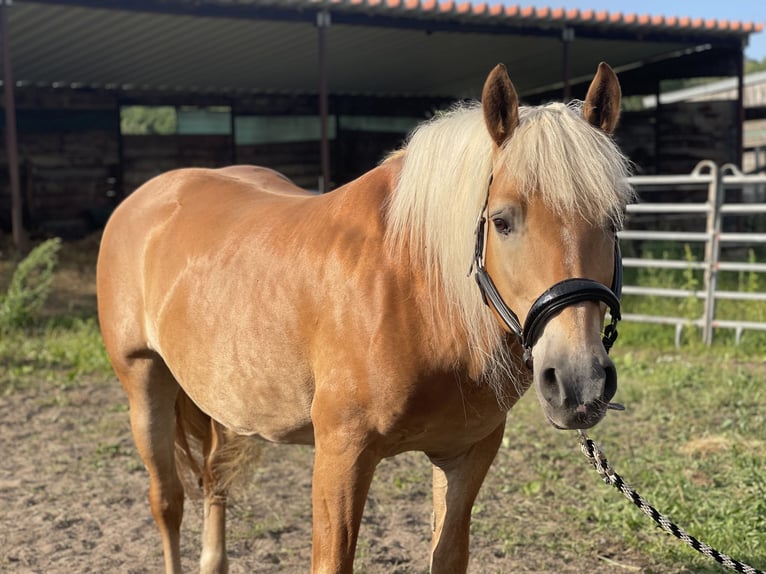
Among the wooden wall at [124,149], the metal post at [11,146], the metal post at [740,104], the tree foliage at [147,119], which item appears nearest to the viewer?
the metal post at [11,146]

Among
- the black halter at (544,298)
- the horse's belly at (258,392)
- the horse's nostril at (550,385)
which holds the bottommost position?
the horse's belly at (258,392)

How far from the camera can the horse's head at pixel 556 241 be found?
1.64 m

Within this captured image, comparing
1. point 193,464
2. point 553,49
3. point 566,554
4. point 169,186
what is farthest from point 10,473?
point 553,49

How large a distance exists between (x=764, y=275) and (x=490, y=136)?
863 centimetres

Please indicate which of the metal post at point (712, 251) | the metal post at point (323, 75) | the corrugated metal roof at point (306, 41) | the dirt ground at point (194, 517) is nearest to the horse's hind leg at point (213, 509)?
the dirt ground at point (194, 517)

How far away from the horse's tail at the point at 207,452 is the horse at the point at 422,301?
1.68 feet

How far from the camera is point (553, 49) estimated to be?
1229 centimetres

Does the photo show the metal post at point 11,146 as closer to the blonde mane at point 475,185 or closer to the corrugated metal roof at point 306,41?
the corrugated metal roof at point 306,41

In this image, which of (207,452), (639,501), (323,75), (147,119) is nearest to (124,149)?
(323,75)

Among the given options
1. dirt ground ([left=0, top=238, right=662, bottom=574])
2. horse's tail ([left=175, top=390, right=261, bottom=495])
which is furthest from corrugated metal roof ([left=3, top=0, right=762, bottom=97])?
horse's tail ([left=175, top=390, right=261, bottom=495])

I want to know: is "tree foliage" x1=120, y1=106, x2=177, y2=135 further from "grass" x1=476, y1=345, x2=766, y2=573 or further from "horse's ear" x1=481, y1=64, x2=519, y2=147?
"horse's ear" x1=481, y1=64, x2=519, y2=147

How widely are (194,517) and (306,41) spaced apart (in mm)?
8341

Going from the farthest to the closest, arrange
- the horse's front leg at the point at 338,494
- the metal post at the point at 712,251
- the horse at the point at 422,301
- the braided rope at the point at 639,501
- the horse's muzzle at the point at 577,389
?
the metal post at the point at 712,251, the braided rope at the point at 639,501, the horse's front leg at the point at 338,494, the horse at the point at 422,301, the horse's muzzle at the point at 577,389

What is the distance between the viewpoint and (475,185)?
1.90 meters
